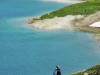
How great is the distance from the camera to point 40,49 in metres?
91.2

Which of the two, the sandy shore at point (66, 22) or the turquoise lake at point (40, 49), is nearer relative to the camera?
the turquoise lake at point (40, 49)

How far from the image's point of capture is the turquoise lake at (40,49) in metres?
76.4

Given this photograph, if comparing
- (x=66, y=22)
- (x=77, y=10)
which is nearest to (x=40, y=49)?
(x=66, y=22)

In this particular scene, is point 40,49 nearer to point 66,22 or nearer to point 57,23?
point 57,23

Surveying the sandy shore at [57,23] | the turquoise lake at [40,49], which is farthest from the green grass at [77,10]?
the turquoise lake at [40,49]

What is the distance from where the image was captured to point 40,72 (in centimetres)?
7262

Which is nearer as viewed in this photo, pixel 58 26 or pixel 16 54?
pixel 16 54

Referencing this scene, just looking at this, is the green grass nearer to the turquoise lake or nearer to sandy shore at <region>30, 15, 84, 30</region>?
sandy shore at <region>30, 15, 84, 30</region>

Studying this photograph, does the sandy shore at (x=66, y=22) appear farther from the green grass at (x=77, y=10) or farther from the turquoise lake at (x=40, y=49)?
the turquoise lake at (x=40, y=49)

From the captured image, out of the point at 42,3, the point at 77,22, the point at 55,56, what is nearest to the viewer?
the point at 55,56

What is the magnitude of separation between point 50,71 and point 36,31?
124ft

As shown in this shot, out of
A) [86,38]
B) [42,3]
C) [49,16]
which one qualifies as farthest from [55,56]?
[42,3]

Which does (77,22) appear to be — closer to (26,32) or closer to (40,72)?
(26,32)

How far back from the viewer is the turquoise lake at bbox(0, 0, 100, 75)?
76.4 meters
